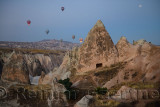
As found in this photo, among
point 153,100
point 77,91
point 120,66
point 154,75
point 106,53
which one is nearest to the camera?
point 153,100

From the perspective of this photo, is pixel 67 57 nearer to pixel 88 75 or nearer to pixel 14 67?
pixel 88 75

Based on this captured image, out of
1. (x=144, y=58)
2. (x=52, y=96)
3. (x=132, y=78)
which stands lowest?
(x=52, y=96)

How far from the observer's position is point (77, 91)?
749 inches

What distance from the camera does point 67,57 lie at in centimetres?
3172

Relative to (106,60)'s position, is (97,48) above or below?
above

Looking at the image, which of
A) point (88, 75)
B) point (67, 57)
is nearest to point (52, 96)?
point (88, 75)

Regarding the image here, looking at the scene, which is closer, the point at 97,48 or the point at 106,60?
the point at 106,60

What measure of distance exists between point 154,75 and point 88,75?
343 inches

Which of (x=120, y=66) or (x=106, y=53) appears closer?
(x=120, y=66)

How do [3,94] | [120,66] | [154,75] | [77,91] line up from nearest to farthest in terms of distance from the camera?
1. [154,75]
2. [3,94]
3. [77,91]
4. [120,66]

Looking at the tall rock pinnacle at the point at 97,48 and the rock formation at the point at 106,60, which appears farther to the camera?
the tall rock pinnacle at the point at 97,48

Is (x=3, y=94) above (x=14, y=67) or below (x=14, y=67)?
below

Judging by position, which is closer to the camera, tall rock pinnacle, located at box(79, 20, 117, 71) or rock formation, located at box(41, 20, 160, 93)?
rock formation, located at box(41, 20, 160, 93)

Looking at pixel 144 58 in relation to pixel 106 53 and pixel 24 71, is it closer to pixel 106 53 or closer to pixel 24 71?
pixel 106 53
